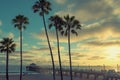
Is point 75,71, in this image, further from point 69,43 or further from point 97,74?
point 69,43

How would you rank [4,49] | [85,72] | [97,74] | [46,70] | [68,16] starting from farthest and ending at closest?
[46,70] → [85,72] → [97,74] → [4,49] → [68,16]

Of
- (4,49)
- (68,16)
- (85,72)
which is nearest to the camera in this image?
(68,16)

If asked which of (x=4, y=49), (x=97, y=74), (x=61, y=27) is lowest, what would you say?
(x=97, y=74)

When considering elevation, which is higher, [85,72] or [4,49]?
[4,49]

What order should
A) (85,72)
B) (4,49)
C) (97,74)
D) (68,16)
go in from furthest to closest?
(85,72) < (97,74) < (4,49) < (68,16)

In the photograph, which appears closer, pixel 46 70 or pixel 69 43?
pixel 69 43

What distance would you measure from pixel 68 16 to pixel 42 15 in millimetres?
5956

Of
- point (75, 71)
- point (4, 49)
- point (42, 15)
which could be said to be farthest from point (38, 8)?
point (75, 71)

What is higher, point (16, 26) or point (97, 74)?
point (16, 26)

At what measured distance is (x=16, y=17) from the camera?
79250 mm

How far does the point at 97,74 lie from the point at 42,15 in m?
27.8

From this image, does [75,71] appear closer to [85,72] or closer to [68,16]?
[85,72]

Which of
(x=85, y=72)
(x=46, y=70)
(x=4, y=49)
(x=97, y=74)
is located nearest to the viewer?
(x=4, y=49)

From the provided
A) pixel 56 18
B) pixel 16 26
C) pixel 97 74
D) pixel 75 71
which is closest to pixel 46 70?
pixel 75 71
